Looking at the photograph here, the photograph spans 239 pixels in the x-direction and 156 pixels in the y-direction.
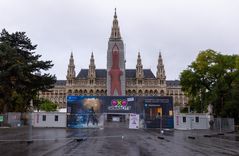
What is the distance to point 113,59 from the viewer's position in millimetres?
143750

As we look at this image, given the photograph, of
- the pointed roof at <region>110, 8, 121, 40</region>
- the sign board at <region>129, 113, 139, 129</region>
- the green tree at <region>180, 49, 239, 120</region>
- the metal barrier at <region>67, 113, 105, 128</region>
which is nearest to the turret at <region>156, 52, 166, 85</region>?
the pointed roof at <region>110, 8, 121, 40</region>

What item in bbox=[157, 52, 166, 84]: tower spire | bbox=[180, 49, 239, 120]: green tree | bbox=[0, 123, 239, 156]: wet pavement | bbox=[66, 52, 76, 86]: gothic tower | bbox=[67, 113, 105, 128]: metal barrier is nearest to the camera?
bbox=[0, 123, 239, 156]: wet pavement

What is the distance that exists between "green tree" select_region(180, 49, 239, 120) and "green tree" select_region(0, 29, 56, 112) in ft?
91.5

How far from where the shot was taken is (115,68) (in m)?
142

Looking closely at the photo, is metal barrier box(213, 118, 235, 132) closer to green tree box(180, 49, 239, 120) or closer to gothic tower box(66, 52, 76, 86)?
green tree box(180, 49, 239, 120)

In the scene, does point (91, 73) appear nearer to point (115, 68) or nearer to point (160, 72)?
point (115, 68)

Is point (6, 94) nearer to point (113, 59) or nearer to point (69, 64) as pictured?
point (113, 59)

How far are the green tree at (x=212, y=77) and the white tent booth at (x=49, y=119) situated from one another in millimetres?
26134

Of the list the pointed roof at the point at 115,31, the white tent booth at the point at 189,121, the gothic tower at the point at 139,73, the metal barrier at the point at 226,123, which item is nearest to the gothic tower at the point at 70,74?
the pointed roof at the point at 115,31

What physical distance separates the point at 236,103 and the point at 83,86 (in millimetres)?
122388

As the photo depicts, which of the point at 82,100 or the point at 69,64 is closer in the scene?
the point at 82,100

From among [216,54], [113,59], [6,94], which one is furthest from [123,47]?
[6,94]

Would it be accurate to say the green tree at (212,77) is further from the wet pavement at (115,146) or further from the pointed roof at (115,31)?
the pointed roof at (115,31)

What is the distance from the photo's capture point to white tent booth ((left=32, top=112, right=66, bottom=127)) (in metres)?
56.4
